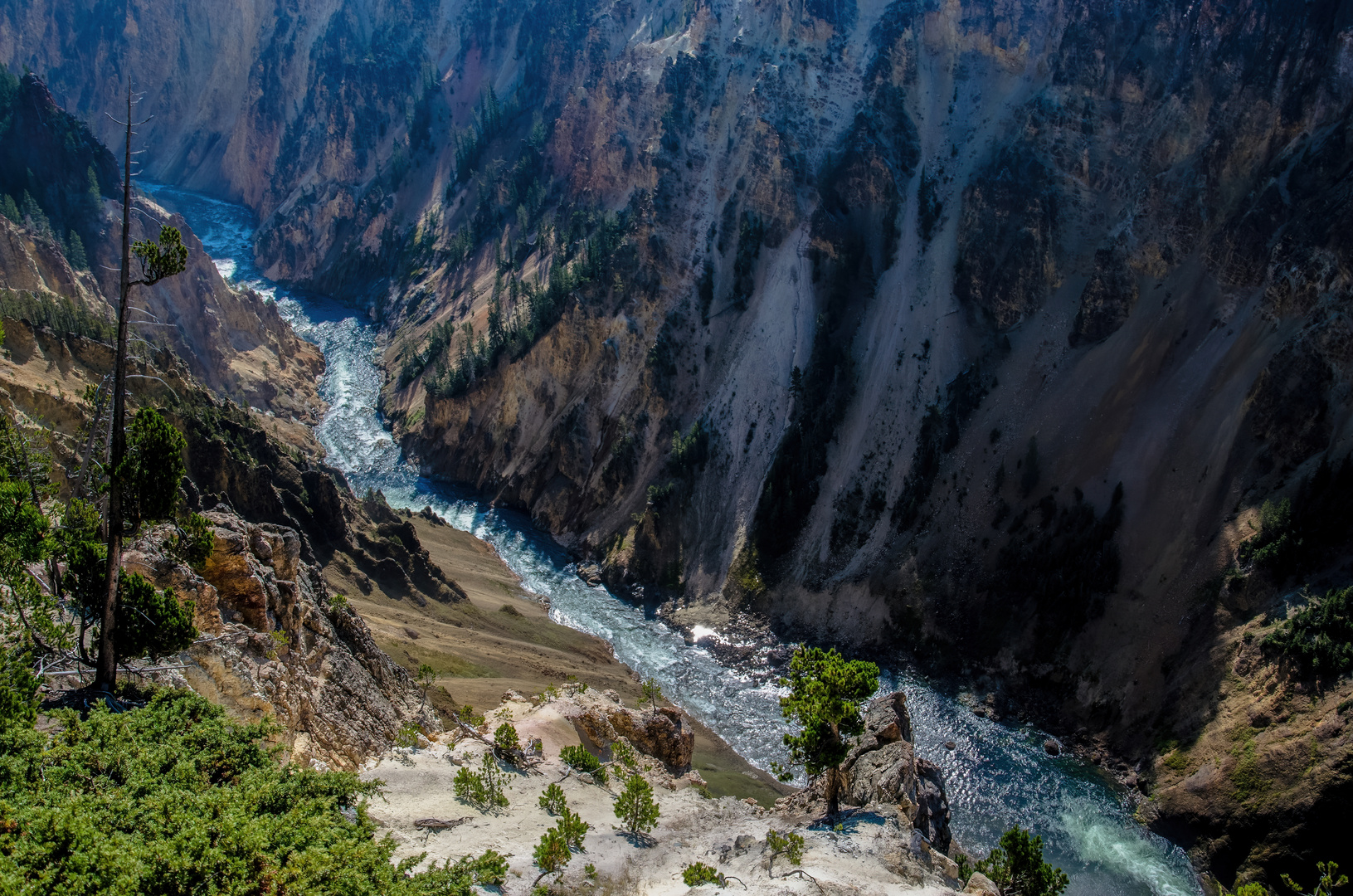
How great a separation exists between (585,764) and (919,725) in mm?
32033

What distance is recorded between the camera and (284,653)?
101 ft

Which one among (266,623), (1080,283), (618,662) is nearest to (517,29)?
(1080,283)

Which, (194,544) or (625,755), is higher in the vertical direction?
(194,544)

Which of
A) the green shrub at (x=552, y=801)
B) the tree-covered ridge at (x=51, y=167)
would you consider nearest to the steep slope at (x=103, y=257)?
the tree-covered ridge at (x=51, y=167)

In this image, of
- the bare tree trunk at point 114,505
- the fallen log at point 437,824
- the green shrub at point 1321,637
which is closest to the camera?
the bare tree trunk at point 114,505

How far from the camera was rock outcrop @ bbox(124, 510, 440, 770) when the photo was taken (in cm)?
2570

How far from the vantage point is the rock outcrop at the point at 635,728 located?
A: 4216 cm

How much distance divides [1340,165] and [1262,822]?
48673 mm

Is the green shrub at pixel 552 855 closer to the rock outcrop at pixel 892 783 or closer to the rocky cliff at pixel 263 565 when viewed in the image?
the rocky cliff at pixel 263 565

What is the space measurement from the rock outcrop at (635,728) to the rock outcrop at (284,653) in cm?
731

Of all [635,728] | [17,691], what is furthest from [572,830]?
[635,728]

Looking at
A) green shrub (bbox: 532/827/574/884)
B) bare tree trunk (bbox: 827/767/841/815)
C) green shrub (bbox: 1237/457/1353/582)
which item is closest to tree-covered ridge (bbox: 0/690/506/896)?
green shrub (bbox: 532/827/574/884)

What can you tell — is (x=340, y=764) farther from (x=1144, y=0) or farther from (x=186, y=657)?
(x=1144, y=0)

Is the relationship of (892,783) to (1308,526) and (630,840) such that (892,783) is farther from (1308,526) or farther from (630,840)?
(1308,526)
